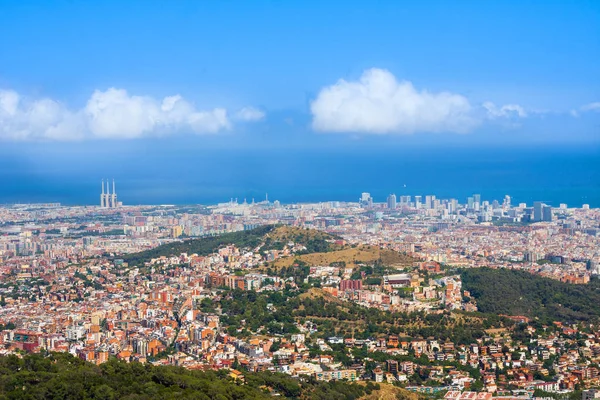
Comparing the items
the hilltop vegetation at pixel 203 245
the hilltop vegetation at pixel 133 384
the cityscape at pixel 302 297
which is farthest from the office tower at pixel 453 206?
the hilltop vegetation at pixel 133 384

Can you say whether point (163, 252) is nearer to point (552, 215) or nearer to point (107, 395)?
point (107, 395)

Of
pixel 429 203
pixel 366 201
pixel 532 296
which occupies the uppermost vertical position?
pixel 366 201

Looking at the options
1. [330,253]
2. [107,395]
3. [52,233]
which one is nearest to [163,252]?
[330,253]

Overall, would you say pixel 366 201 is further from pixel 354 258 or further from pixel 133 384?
pixel 133 384

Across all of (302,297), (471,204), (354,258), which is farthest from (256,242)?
(471,204)

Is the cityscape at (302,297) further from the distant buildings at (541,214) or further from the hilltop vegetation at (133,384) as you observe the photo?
the hilltop vegetation at (133,384)

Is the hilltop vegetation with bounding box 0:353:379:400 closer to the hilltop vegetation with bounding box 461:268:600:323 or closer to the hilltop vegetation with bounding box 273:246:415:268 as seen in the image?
the hilltop vegetation with bounding box 461:268:600:323
